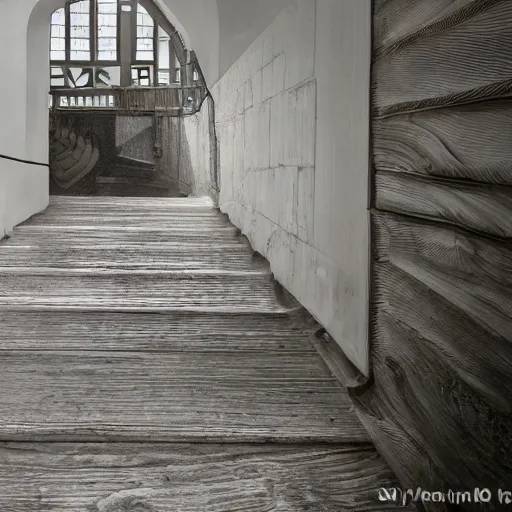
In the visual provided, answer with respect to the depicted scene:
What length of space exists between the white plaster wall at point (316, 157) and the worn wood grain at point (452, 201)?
244mm

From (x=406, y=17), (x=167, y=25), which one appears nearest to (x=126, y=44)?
(x=167, y=25)

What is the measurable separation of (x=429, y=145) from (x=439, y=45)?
0.17 metres

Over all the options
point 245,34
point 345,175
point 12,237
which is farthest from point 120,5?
point 345,175

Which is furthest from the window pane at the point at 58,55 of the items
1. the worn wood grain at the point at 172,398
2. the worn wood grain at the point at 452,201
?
the worn wood grain at the point at 452,201

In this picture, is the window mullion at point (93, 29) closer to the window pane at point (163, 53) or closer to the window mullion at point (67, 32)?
the window mullion at point (67, 32)

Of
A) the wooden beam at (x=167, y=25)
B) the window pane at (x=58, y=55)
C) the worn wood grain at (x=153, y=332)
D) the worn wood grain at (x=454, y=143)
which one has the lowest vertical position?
the worn wood grain at (x=153, y=332)

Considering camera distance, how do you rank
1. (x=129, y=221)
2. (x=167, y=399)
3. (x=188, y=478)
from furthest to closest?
(x=129, y=221)
(x=167, y=399)
(x=188, y=478)

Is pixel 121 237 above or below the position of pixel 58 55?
below

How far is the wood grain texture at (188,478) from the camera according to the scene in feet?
4.60

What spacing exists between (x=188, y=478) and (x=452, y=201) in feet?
2.35

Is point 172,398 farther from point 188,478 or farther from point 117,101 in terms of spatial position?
point 117,101

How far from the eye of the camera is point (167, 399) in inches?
78.7

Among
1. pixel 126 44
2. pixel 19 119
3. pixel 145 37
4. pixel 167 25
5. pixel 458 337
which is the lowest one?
pixel 458 337

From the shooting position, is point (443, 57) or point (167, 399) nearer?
point (443, 57)
